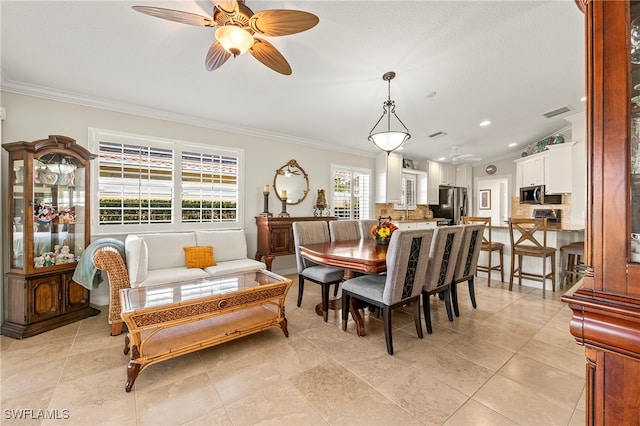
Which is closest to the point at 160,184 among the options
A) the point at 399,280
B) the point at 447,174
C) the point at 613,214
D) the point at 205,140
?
the point at 205,140

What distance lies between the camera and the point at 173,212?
3828mm

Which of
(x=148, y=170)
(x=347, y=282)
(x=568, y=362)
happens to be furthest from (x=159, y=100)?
(x=568, y=362)

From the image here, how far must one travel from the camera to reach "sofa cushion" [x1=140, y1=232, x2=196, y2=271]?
3.23 meters

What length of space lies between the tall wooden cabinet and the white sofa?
0.61 m

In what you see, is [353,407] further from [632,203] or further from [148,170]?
[148,170]

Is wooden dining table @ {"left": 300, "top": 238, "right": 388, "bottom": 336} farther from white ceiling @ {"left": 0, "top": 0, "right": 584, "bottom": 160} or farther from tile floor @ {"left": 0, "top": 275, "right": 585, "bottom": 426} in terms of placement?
white ceiling @ {"left": 0, "top": 0, "right": 584, "bottom": 160}

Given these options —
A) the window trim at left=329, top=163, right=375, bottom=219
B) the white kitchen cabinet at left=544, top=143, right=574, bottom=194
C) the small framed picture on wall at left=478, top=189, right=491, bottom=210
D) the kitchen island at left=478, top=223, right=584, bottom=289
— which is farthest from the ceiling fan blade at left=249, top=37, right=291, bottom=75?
the small framed picture on wall at left=478, top=189, right=491, bottom=210

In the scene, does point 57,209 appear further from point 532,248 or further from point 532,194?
point 532,194

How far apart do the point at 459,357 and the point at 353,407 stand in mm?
1086

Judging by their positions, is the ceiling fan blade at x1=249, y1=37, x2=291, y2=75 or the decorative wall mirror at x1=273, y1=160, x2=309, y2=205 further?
the decorative wall mirror at x1=273, y1=160, x2=309, y2=205

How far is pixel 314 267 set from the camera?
10.4 feet

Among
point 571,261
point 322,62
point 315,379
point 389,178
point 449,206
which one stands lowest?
point 315,379

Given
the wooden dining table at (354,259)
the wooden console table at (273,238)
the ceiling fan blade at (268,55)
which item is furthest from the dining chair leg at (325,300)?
the ceiling fan blade at (268,55)

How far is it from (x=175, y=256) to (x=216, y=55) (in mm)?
2421
